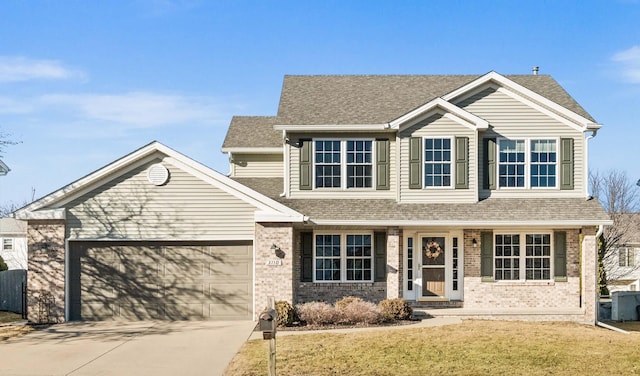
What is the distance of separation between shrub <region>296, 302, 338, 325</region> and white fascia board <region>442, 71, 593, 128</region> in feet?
24.3

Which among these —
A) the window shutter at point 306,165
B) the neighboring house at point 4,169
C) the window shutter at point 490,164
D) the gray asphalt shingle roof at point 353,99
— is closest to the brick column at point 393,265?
the window shutter at point 306,165

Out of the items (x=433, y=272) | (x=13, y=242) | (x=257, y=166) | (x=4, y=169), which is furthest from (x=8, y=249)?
(x=433, y=272)

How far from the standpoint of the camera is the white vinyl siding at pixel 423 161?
19.8 meters

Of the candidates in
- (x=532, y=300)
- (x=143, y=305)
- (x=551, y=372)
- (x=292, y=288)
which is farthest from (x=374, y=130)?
(x=551, y=372)

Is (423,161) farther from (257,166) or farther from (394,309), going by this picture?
(257,166)

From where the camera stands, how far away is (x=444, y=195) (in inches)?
780

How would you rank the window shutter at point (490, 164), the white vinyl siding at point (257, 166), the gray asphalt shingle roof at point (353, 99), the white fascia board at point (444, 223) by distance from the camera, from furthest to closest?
Answer: 1. the white vinyl siding at point (257, 166)
2. the gray asphalt shingle roof at point (353, 99)
3. the window shutter at point (490, 164)
4. the white fascia board at point (444, 223)

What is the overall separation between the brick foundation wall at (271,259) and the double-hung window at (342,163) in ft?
8.62

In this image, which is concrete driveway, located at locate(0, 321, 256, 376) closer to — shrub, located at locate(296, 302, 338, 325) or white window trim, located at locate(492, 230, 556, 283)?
shrub, located at locate(296, 302, 338, 325)

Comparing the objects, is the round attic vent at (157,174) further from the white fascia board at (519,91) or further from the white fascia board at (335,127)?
the white fascia board at (519,91)

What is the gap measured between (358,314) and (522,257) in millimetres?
5935

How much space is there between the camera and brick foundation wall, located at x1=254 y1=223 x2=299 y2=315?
17.9 m

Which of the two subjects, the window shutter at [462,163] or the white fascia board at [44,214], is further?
the window shutter at [462,163]

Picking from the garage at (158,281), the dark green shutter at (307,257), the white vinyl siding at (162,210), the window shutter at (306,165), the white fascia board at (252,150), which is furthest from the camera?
the white fascia board at (252,150)
